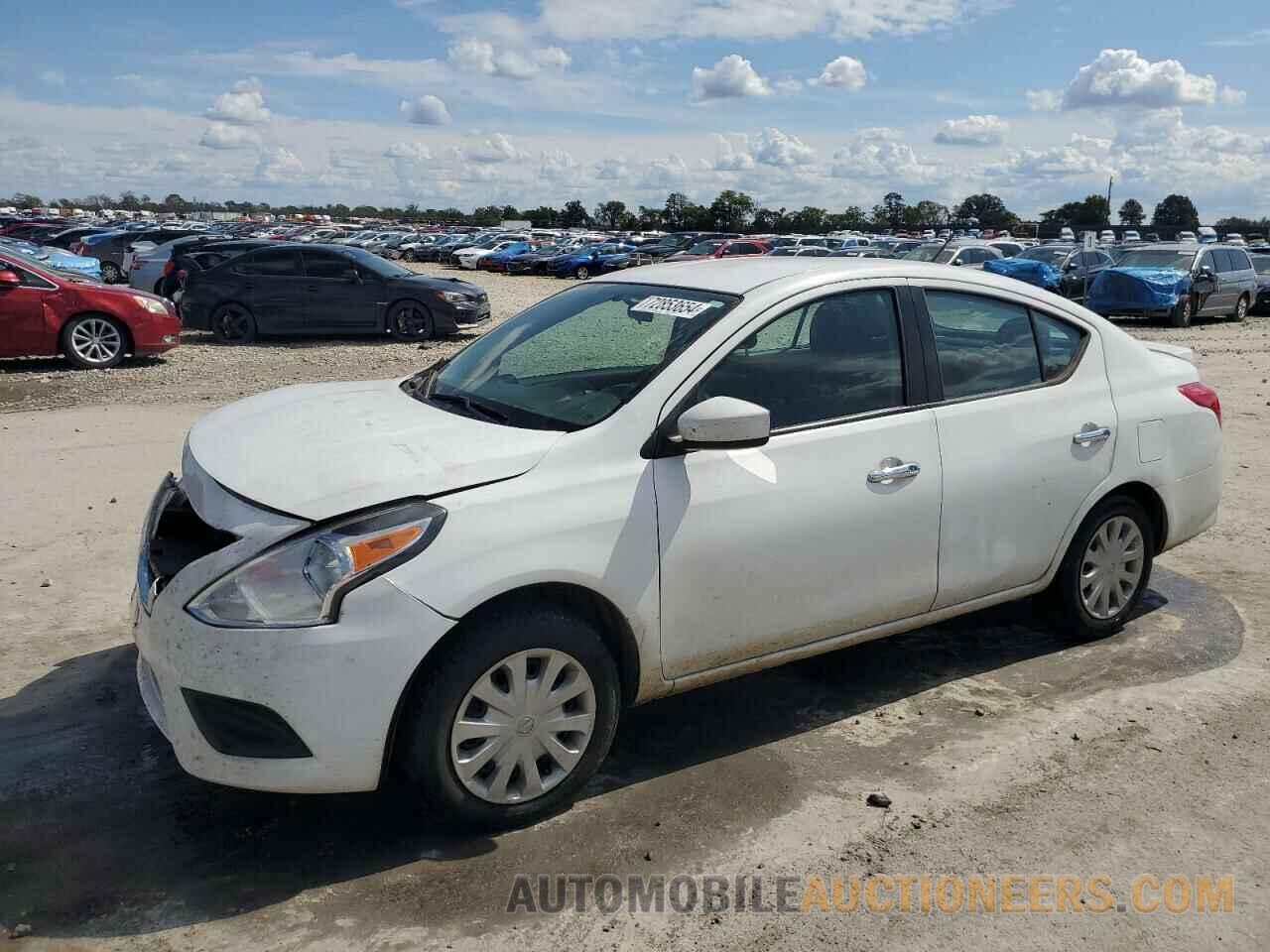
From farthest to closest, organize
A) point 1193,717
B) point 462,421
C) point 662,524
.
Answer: point 1193,717 < point 462,421 < point 662,524

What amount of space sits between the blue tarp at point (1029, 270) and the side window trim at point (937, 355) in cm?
2025

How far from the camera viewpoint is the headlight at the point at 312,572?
10.1ft

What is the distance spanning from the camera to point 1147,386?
5.04 metres

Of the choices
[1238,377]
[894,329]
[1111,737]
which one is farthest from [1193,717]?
[1238,377]

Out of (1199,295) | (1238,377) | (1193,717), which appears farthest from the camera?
(1199,295)

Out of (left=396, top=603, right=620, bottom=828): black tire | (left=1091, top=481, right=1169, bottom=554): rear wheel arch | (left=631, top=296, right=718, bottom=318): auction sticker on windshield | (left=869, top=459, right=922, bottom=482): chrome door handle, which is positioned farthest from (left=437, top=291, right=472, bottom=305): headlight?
(left=396, top=603, right=620, bottom=828): black tire

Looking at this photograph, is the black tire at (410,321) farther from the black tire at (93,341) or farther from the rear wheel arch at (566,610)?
the rear wheel arch at (566,610)

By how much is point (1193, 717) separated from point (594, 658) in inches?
99.4

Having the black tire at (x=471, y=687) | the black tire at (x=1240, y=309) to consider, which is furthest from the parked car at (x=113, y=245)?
the black tire at (x=471, y=687)

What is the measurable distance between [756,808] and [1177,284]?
21148 millimetres

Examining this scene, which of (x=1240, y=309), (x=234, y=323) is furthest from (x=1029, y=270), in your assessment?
(x=234, y=323)

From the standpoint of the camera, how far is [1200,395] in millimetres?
5227

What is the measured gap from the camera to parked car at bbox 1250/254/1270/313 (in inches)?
964

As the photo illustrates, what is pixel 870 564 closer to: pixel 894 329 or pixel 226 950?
pixel 894 329
